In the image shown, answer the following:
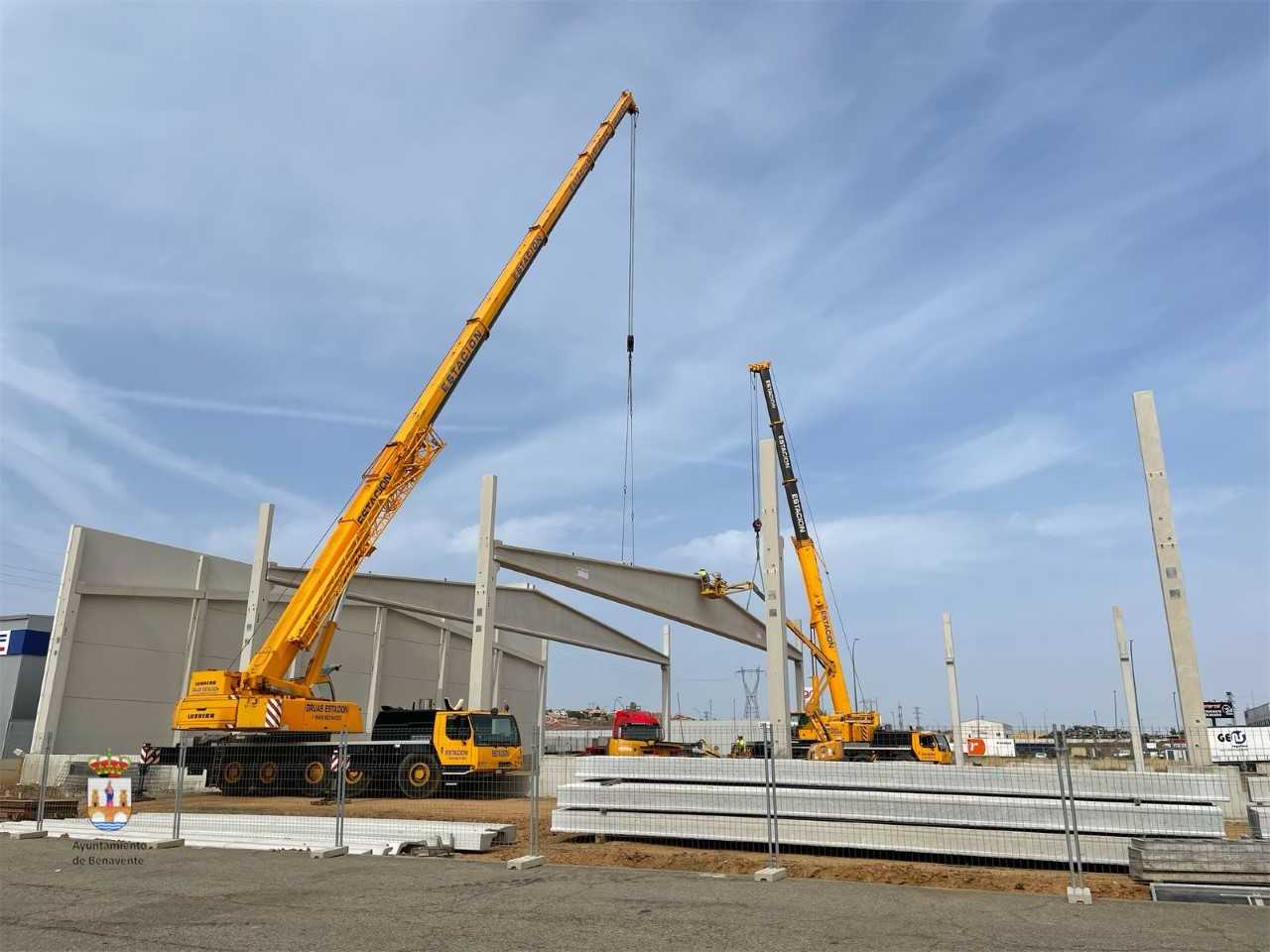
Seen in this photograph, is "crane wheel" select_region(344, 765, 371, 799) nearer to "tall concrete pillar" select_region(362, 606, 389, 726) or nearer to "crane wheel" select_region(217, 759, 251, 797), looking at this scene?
"crane wheel" select_region(217, 759, 251, 797)

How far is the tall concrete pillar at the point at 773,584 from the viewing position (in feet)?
65.0

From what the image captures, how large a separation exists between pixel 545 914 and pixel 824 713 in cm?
2321

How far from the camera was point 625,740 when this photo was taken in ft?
82.5

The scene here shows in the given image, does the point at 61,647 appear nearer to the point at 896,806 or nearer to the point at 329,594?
the point at 329,594

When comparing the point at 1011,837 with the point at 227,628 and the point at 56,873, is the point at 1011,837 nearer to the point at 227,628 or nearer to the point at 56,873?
the point at 56,873

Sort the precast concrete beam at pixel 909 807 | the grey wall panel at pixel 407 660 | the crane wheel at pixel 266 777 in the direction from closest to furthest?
1. the precast concrete beam at pixel 909 807
2. the crane wheel at pixel 266 777
3. the grey wall panel at pixel 407 660

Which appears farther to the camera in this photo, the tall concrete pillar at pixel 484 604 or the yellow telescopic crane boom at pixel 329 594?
the tall concrete pillar at pixel 484 604

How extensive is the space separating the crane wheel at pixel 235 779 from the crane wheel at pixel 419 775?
4.21 m

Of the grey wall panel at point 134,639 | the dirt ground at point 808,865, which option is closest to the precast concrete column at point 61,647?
the grey wall panel at point 134,639

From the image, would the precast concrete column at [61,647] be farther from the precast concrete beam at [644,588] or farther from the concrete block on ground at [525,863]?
the concrete block on ground at [525,863]

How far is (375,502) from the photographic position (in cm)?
2308

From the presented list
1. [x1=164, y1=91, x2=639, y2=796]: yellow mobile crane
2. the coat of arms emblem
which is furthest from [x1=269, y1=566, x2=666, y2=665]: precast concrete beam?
the coat of arms emblem

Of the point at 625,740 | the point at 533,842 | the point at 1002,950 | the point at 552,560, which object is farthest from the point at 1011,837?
the point at 552,560

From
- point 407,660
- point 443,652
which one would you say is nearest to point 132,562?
point 407,660
